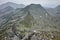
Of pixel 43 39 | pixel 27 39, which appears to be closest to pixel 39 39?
pixel 43 39

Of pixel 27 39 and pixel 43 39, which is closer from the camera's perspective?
pixel 43 39

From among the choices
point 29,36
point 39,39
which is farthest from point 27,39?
point 39,39

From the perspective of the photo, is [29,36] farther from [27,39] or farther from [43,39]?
[43,39]

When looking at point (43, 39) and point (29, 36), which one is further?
point (29, 36)

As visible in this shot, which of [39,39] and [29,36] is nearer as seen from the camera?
[39,39]

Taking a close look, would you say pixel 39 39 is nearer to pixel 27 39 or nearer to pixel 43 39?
pixel 43 39

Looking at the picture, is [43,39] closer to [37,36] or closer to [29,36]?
[37,36]
